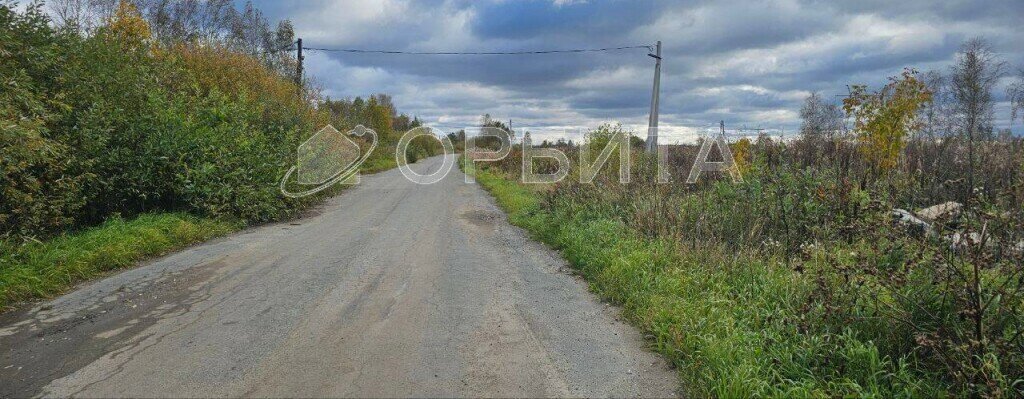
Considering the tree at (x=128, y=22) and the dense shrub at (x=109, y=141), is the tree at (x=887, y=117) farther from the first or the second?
the tree at (x=128, y=22)

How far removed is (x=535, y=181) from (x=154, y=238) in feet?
43.4

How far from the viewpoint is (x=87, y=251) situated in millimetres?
7301

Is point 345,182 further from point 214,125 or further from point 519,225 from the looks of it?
point 519,225

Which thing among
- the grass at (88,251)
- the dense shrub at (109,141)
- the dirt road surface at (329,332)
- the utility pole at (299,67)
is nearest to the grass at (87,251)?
the grass at (88,251)

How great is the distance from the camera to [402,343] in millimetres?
4824

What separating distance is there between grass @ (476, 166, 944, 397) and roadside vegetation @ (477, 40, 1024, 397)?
17mm

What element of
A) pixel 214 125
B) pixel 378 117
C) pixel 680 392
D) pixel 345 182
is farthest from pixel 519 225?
pixel 378 117

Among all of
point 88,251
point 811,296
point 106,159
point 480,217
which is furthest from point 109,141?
point 811,296

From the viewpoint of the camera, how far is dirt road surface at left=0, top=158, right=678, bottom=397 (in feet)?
13.4

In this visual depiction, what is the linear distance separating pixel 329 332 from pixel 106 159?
707 centimetres

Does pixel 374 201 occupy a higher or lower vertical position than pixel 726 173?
lower

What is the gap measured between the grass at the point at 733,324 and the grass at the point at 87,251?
6109 mm

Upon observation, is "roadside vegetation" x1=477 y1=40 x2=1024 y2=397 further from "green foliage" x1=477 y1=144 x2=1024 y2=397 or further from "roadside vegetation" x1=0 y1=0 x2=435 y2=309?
"roadside vegetation" x1=0 y1=0 x2=435 y2=309

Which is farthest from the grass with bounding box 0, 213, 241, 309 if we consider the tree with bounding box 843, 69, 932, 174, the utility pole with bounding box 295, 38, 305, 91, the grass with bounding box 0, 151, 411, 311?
the utility pole with bounding box 295, 38, 305, 91
